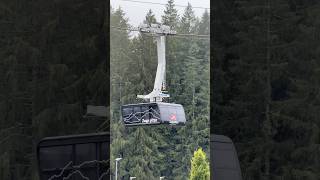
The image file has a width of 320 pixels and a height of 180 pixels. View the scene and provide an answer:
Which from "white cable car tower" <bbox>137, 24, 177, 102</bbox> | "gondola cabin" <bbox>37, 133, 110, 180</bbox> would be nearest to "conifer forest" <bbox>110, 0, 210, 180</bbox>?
"white cable car tower" <bbox>137, 24, 177, 102</bbox>

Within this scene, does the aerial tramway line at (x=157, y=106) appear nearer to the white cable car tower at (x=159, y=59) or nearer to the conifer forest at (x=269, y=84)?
the white cable car tower at (x=159, y=59)

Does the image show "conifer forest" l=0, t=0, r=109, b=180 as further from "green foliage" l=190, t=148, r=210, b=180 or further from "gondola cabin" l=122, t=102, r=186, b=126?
"green foliage" l=190, t=148, r=210, b=180

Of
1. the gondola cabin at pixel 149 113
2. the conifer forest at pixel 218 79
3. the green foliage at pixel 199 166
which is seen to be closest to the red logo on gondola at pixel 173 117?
the gondola cabin at pixel 149 113

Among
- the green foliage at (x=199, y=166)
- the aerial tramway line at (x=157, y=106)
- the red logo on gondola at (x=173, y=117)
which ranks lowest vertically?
the green foliage at (x=199, y=166)

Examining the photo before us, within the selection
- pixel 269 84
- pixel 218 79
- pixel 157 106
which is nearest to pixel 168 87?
pixel 157 106

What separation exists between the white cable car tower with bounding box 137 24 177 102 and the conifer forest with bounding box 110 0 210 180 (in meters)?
0.02

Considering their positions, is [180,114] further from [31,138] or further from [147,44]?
[31,138]

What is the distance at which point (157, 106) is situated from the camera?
1699mm

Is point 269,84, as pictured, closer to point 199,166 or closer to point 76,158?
point 199,166

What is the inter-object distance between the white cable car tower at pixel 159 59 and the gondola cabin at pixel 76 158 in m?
0.34

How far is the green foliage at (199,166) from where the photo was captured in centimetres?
167

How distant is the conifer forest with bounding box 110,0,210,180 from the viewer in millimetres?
1669

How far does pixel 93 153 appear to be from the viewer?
149 cm

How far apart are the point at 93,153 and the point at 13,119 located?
0.31 meters
